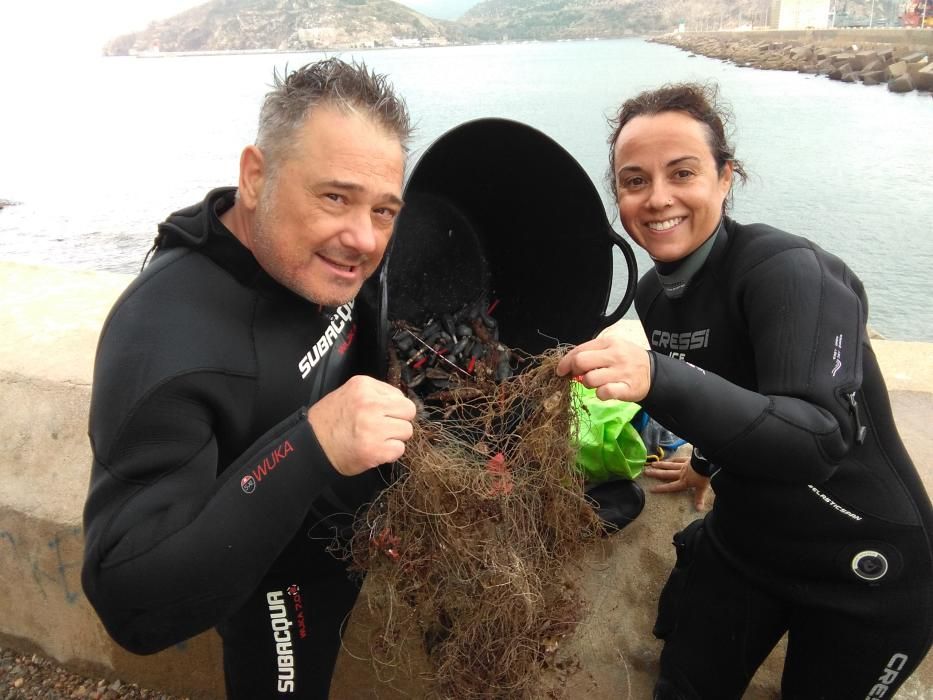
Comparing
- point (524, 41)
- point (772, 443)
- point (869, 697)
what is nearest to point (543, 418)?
point (772, 443)

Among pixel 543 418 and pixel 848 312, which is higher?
pixel 848 312

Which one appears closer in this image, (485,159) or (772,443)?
(772,443)

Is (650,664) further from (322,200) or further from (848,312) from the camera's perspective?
(322,200)

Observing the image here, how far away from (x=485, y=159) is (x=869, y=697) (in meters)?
1.50

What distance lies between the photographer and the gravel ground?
2012 mm

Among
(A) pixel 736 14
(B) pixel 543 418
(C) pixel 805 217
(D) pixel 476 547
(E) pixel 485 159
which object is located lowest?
(C) pixel 805 217

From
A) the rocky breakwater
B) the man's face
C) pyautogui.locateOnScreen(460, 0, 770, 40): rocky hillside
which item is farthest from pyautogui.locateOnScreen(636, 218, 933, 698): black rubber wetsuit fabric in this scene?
pyautogui.locateOnScreen(460, 0, 770, 40): rocky hillside

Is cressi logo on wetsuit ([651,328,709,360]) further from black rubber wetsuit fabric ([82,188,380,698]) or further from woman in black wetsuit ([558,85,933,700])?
black rubber wetsuit fabric ([82,188,380,698])

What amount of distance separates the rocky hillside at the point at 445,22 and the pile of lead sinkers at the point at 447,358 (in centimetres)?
1896

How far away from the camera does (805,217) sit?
6.55 metres

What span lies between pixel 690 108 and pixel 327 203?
84 cm

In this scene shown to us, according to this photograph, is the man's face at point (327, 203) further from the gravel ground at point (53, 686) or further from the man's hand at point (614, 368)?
the gravel ground at point (53, 686)

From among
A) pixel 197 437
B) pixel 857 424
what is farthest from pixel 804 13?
pixel 197 437

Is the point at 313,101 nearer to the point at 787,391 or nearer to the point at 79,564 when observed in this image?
the point at 787,391
